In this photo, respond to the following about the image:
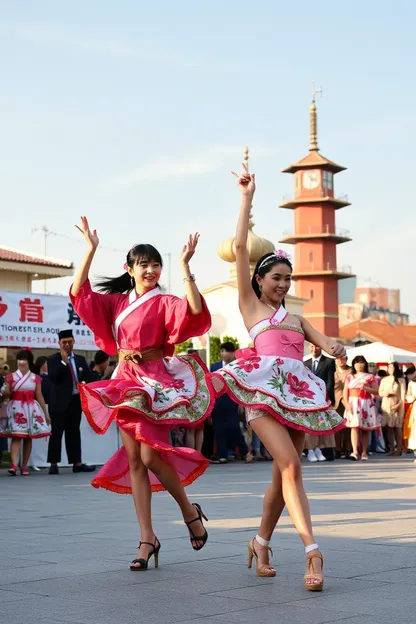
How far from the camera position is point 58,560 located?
6.00m

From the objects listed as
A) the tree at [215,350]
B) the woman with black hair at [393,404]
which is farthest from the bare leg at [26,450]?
the tree at [215,350]

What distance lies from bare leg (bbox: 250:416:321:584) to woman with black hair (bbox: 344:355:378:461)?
498 inches

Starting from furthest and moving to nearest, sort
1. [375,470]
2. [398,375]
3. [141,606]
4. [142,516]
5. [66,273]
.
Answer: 1. [66,273]
2. [398,375]
3. [375,470]
4. [142,516]
5. [141,606]

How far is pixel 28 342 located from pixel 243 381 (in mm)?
12881

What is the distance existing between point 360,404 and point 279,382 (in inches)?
503

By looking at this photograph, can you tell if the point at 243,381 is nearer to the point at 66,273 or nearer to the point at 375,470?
the point at 375,470

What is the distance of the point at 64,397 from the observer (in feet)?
48.2

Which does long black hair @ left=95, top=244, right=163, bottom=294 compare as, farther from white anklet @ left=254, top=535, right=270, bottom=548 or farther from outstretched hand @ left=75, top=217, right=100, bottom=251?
white anklet @ left=254, top=535, right=270, bottom=548

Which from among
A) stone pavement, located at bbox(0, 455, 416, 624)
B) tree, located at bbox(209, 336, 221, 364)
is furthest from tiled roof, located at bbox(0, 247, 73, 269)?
stone pavement, located at bbox(0, 455, 416, 624)

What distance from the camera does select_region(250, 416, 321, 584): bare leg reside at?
5262 millimetres

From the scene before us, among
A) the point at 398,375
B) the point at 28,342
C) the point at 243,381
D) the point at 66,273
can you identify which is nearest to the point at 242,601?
the point at 243,381

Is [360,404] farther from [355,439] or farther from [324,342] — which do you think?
[324,342]

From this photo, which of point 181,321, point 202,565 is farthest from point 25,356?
point 202,565

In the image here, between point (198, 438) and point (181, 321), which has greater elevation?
point (181, 321)
